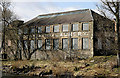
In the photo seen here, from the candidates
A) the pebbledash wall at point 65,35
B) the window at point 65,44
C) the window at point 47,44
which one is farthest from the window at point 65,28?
the window at point 47,44

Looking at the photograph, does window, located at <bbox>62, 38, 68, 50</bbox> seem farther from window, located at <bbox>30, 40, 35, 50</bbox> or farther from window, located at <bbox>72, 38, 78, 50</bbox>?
window, located at <bbox>30, 40, 35, 50</bbox>

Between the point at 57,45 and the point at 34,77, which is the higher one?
the point at 57,45

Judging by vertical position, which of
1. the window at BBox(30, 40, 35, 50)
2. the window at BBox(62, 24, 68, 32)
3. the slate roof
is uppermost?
the slate roof

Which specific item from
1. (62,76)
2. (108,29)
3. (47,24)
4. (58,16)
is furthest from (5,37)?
(108,29)

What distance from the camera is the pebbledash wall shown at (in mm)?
28125

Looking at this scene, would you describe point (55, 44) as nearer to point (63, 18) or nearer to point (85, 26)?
point (63, 18)

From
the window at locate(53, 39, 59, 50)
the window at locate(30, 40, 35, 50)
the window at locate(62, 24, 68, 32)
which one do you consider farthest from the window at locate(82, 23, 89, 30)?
the window at locate(30, 40, 35, 50)

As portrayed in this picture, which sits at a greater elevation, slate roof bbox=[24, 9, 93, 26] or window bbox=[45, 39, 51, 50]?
slate roof bbox=[24, 9, 93, 26]

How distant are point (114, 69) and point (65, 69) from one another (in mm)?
5918

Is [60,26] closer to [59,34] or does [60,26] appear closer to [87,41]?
[59,34]

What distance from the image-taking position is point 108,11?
19.9 metres

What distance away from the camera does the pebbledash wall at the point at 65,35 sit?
92.3 ft

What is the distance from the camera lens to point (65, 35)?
30.2m

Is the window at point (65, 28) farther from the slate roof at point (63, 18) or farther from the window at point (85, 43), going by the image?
the window at point (85, 43)
